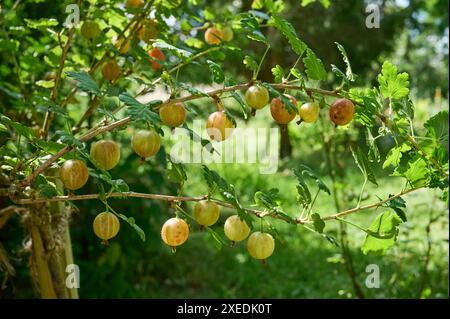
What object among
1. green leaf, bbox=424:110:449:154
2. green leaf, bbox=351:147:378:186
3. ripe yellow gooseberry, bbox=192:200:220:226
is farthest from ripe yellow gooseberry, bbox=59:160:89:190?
green leaf, bbox=424:110:449:154

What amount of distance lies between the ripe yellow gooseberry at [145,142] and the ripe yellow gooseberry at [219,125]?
0.13 m

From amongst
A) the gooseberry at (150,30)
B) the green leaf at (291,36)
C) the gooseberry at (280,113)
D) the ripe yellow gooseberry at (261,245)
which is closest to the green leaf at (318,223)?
the ripe yellow gooseberry at (261,245)

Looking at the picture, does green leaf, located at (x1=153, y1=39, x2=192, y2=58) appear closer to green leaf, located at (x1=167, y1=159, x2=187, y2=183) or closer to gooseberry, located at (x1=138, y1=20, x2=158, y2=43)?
green leaf, located at (x1=167, y1=159, x2=187, y2=183)

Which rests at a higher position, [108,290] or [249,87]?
[249,87]

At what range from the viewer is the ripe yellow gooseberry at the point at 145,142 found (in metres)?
1.10

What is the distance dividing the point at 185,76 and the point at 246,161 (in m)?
3.38

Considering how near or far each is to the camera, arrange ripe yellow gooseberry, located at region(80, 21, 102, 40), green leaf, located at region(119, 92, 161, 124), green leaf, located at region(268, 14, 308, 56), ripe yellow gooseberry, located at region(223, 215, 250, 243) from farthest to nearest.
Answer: ripe yellow gooseberry, located at region(80, 21, 102, 40), ripe yellow gooseberry, located at region(223, 215, 250, 243), green leaf, located at region(268, 14, 308, 56), green leaf, located at region(119, 92, 161, 124)

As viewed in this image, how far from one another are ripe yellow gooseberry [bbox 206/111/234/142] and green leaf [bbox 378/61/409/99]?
1.08 ft

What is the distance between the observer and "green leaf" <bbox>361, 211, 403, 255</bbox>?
4.06ft

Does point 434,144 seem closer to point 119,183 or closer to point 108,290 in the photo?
point 119,183

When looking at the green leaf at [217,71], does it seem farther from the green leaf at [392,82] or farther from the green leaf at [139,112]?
the green leaf at [392,82]

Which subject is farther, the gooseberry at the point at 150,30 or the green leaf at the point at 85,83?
the gooseberry at the point at 150,30
